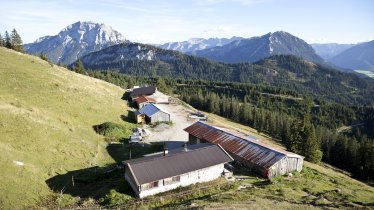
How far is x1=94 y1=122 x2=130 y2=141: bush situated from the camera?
6669 cm

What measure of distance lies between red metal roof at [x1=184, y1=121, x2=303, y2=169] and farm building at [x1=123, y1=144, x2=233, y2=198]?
270 inches

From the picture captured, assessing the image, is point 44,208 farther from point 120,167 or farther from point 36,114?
point 36,114

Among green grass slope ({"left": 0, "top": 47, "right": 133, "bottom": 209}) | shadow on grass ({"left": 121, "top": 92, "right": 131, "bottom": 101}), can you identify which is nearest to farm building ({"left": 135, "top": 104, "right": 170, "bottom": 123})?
green grass slope ({"left": 0, "top": 47, "right": 133, "bottom": 209})

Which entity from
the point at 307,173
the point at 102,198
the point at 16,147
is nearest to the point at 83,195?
the point at 102,198

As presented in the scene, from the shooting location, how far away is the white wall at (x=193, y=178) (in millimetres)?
42625

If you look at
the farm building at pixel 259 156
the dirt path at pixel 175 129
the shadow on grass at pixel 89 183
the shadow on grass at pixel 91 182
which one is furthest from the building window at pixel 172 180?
the dirt path at pixel 175 129

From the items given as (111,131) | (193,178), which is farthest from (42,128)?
(193,178)

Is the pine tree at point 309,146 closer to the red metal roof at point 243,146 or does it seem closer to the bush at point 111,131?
the red metal roof at point 243,146

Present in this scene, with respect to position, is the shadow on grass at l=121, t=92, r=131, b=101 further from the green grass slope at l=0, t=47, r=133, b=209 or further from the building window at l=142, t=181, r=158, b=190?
the building window at l=142, t=181, r=158, b=190

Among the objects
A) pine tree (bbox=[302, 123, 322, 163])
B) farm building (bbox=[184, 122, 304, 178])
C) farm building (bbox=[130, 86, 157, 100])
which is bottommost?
pine tree (bbox=[302, 123, 322, 163])

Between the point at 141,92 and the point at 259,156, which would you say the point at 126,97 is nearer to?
the point at 141,92

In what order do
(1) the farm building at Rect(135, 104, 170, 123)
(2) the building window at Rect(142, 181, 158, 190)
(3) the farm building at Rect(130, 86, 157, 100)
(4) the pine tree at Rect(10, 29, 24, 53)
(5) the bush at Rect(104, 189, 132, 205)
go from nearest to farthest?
(5) the bush at Rect(104, 189, 132, 205)
(2) the building window at Rect(142, 181, 158, 190)
(1) the farm building at Rect(135, 104, 170, 123)
(3) the farm building at Rect(130, 86, 157, 100)
(4) the pine tree at Rect(10, 29, 24, 53)

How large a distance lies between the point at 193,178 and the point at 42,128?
29055 millimetres

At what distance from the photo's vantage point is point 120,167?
51.6m
